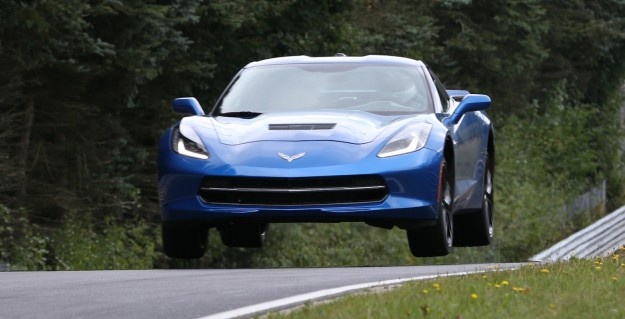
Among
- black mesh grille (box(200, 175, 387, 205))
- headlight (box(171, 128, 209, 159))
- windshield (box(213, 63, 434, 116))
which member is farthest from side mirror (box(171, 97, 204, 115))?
black mesh grille (box(200, 175, 387, 205))

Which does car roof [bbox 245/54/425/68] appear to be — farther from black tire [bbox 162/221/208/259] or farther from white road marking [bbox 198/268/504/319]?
white road marking [bbox 198/268/504/319]

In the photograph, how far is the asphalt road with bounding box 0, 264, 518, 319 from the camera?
8.52 metres

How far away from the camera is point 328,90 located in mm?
13523

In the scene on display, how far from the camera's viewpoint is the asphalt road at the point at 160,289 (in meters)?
8.52

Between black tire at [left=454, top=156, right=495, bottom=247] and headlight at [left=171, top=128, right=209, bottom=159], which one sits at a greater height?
headlight at [left=171, top=128, right=209, bottom=159]

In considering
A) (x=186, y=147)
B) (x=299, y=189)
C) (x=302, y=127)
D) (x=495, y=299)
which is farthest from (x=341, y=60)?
(x=495, y=299)

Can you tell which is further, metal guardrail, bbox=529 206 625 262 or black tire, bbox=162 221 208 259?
metal guardrail, bbox=529 206 625 262

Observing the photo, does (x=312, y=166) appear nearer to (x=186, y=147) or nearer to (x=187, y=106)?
(x=186, y=147)

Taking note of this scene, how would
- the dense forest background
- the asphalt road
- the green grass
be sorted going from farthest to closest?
1. the dense forest background
2. the asphalt road
3. the green grass

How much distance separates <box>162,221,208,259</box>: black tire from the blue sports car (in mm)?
10

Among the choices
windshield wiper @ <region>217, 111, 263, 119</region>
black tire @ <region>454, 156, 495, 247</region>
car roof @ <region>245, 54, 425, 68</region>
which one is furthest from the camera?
black tire @ <region>454, 156, 495, 247</region>

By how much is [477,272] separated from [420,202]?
1.72 meters

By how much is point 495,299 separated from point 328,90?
17.0 feet

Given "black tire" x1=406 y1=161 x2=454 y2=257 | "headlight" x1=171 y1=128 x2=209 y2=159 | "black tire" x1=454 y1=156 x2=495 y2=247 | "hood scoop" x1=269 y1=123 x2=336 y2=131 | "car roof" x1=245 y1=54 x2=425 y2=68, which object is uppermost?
"hood scoop" x1=269 y1=123 x2=336 y2=131
